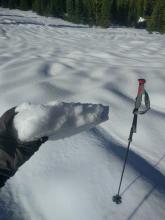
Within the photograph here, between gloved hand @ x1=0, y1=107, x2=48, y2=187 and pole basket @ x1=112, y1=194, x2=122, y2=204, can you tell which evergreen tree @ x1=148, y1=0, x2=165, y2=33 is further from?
gloved hand @ x1=0, y1=107, x2=48, y2=187

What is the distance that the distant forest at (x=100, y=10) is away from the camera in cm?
4022

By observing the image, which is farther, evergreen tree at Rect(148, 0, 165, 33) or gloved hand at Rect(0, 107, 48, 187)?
evergreen tree at Rect(148, 0, 165, 33)

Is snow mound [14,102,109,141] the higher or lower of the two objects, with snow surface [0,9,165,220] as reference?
higher

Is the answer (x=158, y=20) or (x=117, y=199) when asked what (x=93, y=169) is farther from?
(x=158, y=20)

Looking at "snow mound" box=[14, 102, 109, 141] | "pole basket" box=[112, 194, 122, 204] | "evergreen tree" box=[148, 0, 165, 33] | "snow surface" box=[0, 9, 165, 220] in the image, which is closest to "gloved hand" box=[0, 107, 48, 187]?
"snow mound" box=[14, 102, 109, 141]

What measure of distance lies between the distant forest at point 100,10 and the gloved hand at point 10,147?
36.9m

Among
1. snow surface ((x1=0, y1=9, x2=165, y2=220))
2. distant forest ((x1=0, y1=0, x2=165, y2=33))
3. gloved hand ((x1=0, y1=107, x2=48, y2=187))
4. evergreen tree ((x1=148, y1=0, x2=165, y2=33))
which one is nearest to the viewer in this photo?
gloved hand ((x1=0, y1=107, x2=48, y2=187))

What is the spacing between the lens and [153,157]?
130 inches

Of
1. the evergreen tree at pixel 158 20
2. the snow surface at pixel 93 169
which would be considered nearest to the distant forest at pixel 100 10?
the evergreen tree at pixel 158 20

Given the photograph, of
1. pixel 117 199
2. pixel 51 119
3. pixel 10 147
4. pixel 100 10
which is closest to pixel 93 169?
pixel 117 199

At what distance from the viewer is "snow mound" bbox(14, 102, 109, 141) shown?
246cm

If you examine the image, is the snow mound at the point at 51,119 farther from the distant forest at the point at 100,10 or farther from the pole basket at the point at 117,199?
the distant forest at the point at 100,10

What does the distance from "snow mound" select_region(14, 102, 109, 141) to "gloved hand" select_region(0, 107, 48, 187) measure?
5cm

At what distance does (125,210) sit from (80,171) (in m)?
0.53
